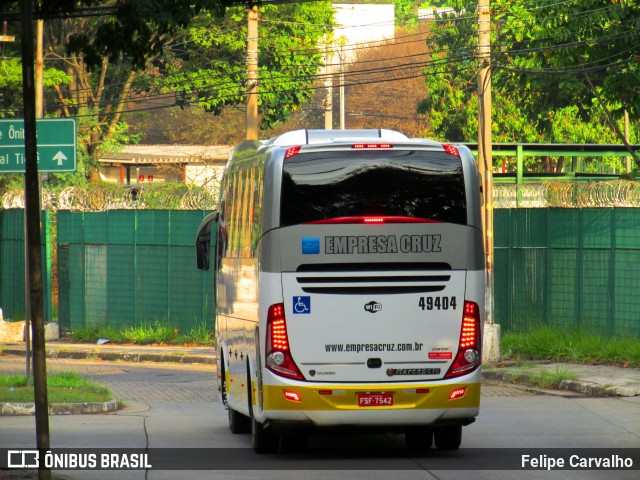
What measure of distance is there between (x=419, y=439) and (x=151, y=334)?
16083 millimetres

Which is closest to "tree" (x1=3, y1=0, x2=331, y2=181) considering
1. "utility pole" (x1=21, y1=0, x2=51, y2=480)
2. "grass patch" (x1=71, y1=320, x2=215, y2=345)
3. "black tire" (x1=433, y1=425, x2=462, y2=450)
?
"grass patch" (x1=71, y1=320, x2=215, y2=345)

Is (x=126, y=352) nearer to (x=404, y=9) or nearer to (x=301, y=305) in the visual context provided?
(x=301, y=305)

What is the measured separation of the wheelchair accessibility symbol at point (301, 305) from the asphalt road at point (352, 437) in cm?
140

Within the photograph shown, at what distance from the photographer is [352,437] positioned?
561 inches

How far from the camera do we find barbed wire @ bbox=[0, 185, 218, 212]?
92.2ft

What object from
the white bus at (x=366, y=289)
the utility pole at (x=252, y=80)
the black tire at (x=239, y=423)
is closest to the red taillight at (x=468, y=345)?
the white bus at (x=366, y=289)

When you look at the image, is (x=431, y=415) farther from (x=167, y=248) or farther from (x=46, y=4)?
(x=167, y=248)

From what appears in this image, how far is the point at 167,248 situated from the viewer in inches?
1136

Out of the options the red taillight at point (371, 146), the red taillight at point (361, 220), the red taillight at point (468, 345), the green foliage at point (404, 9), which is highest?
the green foliage at point (404, 9)

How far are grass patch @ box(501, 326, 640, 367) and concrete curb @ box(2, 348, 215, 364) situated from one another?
587 centimetres

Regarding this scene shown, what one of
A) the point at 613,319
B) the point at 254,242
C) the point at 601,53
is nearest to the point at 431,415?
the point at 254,242

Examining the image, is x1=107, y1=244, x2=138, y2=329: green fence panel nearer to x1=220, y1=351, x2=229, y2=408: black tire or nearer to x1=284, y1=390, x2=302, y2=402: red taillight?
x1=220, y1=351, x2=229, y2=408: black tire

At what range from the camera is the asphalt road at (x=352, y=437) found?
1123cm

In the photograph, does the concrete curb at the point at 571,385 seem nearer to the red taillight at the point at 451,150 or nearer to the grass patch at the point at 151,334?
the red taillight at the point at 451,150
